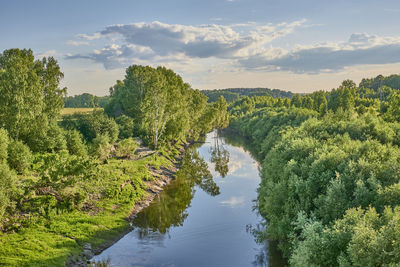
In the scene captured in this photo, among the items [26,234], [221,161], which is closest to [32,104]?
[26,234]

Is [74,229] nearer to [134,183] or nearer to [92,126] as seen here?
[134,183]

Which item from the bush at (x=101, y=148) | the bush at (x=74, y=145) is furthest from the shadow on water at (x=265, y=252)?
the bush at (x=74, y=145)

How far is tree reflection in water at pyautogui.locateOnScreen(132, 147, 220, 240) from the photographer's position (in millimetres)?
40094

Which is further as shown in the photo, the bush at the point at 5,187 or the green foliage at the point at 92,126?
the green foliage at the point at 92,126

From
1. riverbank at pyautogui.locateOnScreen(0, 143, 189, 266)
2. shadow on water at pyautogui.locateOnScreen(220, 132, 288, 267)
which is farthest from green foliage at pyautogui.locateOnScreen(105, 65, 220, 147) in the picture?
shadow on water at pyautogui.locateOnScreen(220, 132, 288, 267)

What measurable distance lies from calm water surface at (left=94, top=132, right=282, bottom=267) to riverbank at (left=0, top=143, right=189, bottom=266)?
179cm

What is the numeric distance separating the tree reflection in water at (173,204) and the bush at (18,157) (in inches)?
683

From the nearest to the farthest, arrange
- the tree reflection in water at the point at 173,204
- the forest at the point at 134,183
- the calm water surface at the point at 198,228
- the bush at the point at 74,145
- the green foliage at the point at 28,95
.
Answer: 1. the forest at the point at 134,183
2. the calm water surface at the point at 198,228
3. the tree reflection in water at the point at 173,204
4. the green foliage at the point at 28,95
5. the bush at the point at 74,145

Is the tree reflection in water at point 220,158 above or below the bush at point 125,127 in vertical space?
below

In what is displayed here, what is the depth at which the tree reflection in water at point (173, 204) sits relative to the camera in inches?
1578

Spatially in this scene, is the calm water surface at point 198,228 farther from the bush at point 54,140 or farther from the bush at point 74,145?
the bush at point 54,140

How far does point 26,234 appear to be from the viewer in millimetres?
31406

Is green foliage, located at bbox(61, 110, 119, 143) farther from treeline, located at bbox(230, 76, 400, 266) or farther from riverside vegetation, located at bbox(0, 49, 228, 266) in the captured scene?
treeline, located at bbox(230, 76, 400, 266)

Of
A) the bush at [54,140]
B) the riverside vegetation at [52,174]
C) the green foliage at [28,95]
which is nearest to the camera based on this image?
the riverside vegetation at [52,174]
